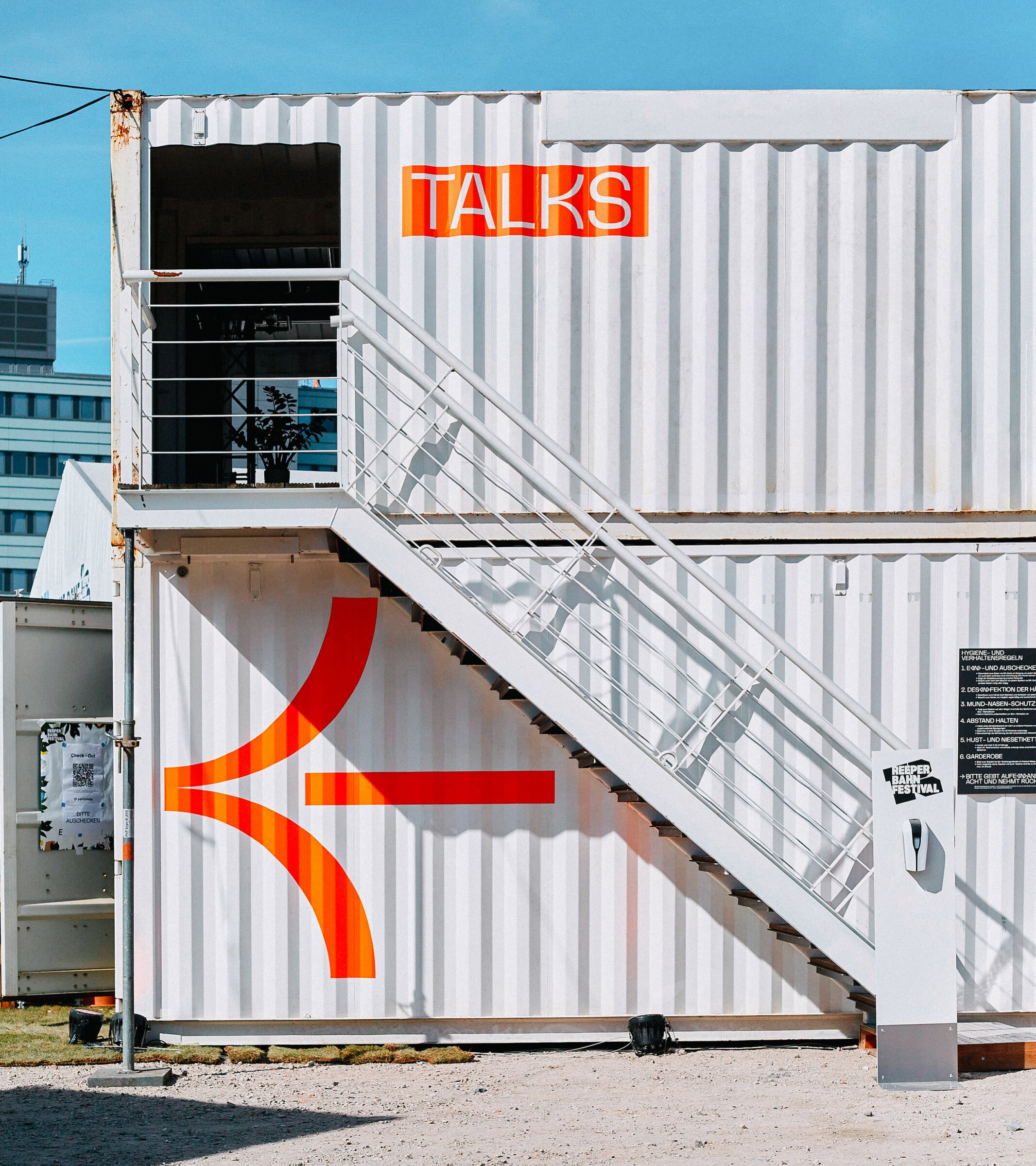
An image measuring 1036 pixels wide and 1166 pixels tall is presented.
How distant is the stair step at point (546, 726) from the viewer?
861cm

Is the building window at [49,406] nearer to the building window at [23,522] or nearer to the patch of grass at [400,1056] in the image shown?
the building window at [23,522]

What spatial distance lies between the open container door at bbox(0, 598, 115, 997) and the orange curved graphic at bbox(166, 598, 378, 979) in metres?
1.94

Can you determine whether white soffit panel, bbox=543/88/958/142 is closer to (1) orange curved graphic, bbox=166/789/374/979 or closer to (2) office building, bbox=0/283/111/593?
(1) orange curved graphic, bbox=166/789/374/979

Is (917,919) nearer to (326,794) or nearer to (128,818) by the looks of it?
(326,794)

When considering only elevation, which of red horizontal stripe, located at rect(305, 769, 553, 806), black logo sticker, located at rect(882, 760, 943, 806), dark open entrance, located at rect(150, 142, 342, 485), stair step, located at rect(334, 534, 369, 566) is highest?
dark open entrance, located at rect(150, 142, 342, 485)

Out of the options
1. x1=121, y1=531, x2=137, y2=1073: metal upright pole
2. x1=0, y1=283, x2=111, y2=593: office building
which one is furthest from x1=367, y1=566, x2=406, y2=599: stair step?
x1=0, y1=283, x2=111, y2=593: office building

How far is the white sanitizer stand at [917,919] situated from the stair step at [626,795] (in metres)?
1.69

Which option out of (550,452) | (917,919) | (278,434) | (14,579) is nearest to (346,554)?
(550,452)

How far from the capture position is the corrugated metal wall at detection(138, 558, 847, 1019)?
342 inches

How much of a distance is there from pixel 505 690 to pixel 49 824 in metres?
4.37

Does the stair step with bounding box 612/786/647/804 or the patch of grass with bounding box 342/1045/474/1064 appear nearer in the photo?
the patch of grass with bounding box 342/1045/474/1064

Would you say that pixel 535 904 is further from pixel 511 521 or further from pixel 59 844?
pixel 59 844

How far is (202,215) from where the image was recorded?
11055mm

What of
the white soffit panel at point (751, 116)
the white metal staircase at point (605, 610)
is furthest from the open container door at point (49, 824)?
the white soffit panel at point (751, 116)
